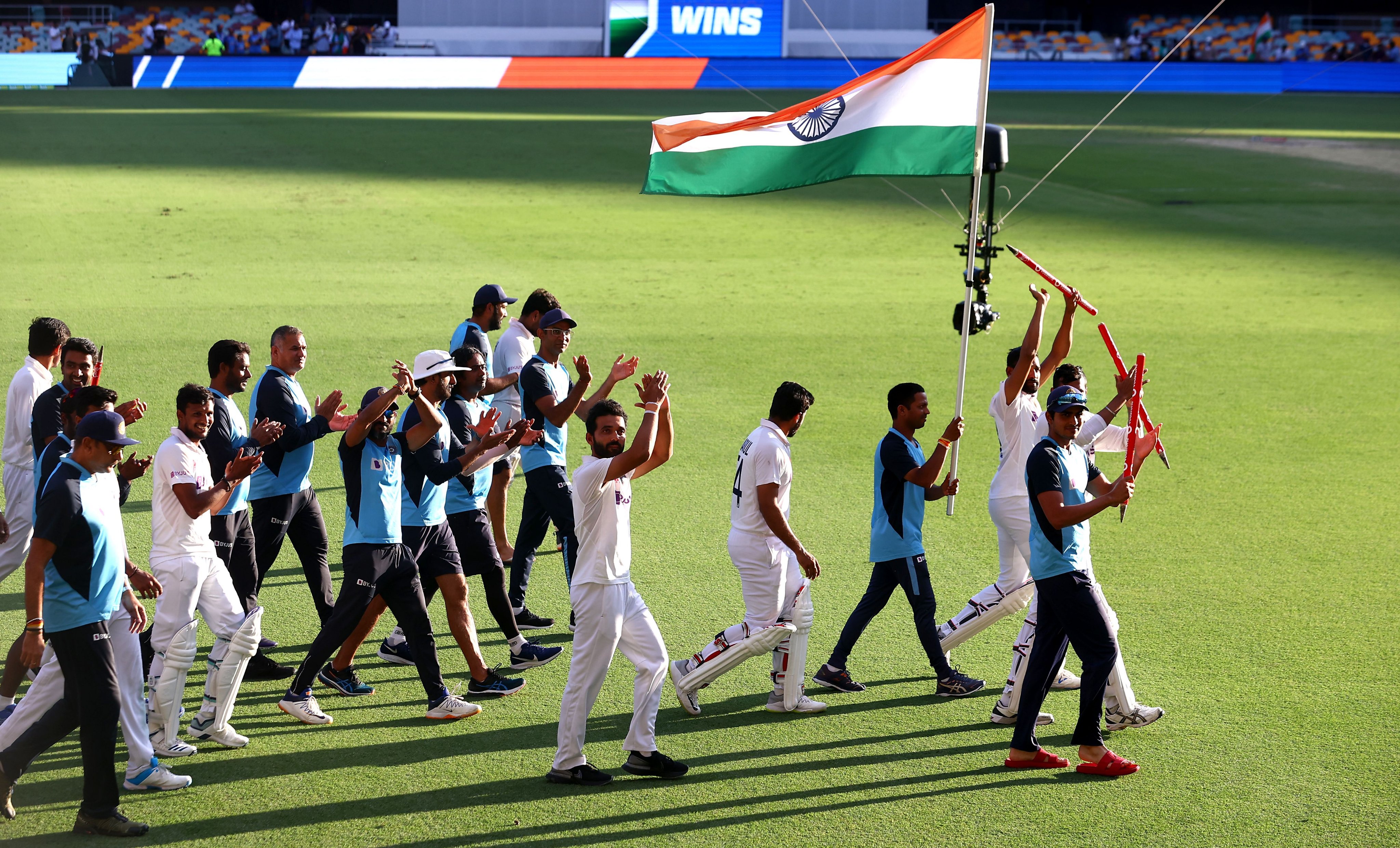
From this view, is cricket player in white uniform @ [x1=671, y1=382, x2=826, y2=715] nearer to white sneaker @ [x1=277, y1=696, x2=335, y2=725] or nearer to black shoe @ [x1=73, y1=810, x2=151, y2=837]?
white sneaker @ [x1=277, y1=696, x2=335, y2=725]

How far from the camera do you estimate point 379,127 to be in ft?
122

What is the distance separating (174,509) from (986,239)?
6.00 meters

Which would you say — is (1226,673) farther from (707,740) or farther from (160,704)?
(160,704)

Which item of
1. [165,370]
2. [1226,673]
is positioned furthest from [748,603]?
[165,370]

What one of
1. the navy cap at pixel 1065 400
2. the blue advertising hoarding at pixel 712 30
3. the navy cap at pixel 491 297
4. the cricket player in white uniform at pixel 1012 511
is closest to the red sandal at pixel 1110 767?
the cricket player in white uniform at pixel 1012 511

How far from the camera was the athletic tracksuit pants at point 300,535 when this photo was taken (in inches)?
328

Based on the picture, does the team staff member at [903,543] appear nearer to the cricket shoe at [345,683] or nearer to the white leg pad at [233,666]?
the cricket shoe at [345,683]

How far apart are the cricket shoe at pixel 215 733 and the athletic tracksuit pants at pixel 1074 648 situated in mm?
4304

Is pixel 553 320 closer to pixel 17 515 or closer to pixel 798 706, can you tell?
pixel 798 706

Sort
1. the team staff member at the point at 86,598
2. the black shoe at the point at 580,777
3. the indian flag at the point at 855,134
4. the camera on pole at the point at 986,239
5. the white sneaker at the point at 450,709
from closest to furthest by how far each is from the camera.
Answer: the team staff member at the point at 86,598, the black shoe at the point at 580,777, the white sneaker at the point at 450,709, the camera on pole at the point at 986,239, the indian flag at the point at 855,134

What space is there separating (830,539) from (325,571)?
167 inches

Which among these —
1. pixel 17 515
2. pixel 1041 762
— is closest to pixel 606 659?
pixel 1041 762

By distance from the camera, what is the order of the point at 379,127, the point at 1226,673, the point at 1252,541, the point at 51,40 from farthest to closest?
the point at 51,40 < the point at 379,127 < the point at 1252,541 < the point at 1226,673

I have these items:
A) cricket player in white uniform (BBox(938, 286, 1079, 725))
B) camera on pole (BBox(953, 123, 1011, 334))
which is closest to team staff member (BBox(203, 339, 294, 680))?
cricket player in white uniform (BBox(938, 286, 1079, 725))
